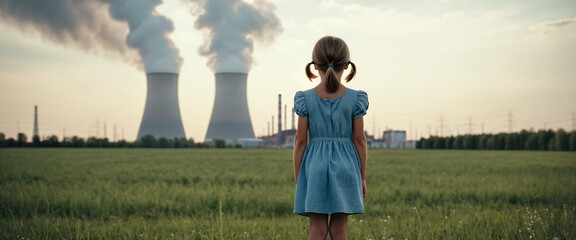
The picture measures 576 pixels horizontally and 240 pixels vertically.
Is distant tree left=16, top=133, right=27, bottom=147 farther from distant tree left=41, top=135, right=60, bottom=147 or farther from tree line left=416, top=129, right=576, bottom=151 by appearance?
tree line left=416, top=129, right=576, bottom=151

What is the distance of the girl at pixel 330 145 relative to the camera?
2158mm

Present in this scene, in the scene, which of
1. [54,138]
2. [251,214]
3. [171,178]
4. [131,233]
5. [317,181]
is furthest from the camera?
[54,138]

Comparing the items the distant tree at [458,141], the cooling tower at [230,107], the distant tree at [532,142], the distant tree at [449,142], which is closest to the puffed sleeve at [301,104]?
the cooling tower at [230,107]

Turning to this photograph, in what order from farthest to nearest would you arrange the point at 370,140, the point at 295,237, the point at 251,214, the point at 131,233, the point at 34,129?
the point at 370,140 < the point at 34,129 < the point at 251,214 < the point at 131,233 < the point at 295,237

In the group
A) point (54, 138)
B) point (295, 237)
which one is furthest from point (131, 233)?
point (54, 138)

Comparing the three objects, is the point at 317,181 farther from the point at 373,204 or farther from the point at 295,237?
the point at 373,204

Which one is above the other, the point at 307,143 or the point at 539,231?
the point at 307,143

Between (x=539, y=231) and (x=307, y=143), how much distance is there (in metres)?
2.00

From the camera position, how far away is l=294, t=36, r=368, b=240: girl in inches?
85.0

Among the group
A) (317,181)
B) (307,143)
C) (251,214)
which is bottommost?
(251,214)

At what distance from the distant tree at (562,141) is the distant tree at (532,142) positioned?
218 centimetres

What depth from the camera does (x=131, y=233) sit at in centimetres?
354

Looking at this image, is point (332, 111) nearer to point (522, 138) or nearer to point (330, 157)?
point (330, 157)

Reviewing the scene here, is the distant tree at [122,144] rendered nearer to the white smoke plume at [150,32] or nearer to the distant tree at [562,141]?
the white smoke plume at [150,32]
